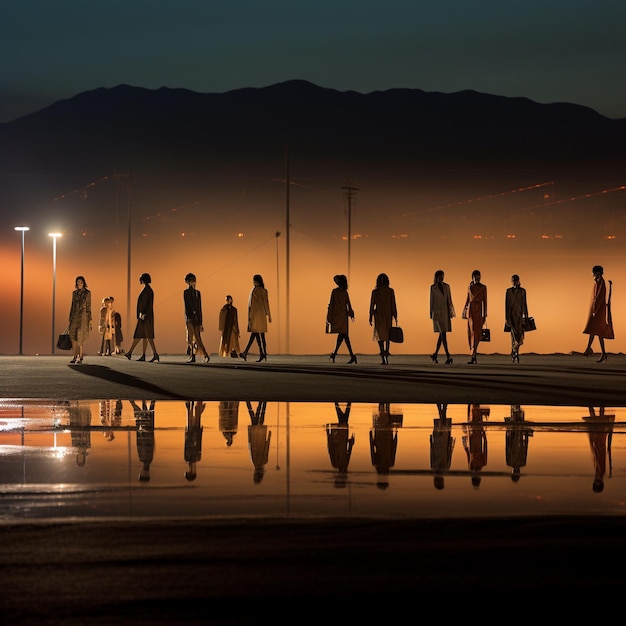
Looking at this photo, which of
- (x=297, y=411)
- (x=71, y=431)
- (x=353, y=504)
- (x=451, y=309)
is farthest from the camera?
(x=451, y=309)

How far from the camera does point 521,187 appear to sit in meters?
178

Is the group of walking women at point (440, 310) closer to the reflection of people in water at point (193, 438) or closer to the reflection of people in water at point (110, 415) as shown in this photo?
the reflection of people in water at point (110, 415)

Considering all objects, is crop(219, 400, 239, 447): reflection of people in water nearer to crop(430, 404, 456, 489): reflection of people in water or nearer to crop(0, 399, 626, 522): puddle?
crop(0, 399, 626, 522): puddle

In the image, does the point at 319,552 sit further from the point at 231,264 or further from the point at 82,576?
the point at 231,264

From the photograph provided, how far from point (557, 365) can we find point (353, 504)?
87.6ft

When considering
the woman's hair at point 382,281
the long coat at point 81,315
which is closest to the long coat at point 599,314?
the woman's hair at point 382,281

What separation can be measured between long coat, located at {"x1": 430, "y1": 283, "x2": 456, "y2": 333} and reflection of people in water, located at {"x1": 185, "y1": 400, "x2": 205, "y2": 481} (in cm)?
1587

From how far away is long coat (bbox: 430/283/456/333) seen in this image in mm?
35312

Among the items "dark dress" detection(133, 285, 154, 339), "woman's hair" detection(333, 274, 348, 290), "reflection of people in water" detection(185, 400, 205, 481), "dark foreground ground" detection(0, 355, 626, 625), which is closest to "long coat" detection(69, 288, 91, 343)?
"dark dress" detection(133, 285, 154, 339)

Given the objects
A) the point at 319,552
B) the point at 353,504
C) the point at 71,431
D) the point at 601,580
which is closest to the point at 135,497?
the point at 353,504

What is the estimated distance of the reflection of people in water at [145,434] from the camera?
1182 cm

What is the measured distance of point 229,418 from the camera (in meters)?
17.4

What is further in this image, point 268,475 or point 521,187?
point 521,187

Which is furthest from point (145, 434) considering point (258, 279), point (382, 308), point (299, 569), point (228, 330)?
point (228, 330)
